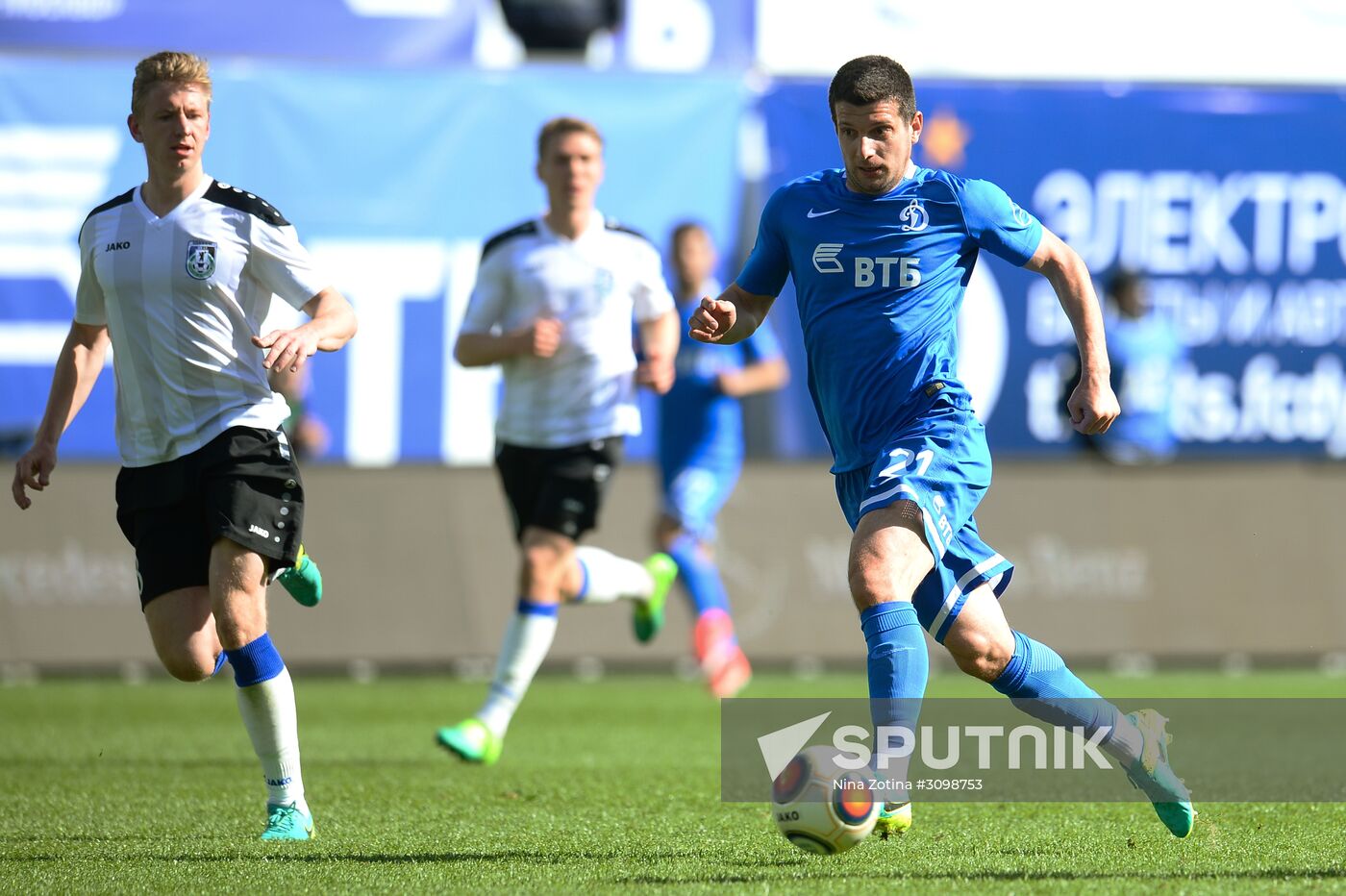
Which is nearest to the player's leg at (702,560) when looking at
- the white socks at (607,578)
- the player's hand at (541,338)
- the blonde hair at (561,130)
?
the white socks at (607,578)

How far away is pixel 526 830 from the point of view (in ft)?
19.8

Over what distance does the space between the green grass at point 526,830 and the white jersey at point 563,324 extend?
143cm

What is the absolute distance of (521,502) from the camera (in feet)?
26.8

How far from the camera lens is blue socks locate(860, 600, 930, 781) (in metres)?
5.02

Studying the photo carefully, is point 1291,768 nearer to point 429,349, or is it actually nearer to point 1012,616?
point 1012,616

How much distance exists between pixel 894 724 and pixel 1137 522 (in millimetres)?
8875

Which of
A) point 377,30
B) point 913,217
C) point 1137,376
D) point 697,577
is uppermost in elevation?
point 377,30

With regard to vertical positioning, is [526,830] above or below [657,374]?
below

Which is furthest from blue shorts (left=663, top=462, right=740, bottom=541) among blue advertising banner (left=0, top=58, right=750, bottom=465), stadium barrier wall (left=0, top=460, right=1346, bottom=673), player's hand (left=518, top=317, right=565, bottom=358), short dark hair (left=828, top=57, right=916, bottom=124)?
short dark hair (left=828, top=57, right=916, bottom=124)

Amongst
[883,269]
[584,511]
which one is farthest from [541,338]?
[883,269]

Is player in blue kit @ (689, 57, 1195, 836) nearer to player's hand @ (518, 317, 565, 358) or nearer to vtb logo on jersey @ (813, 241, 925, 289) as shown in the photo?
vtb logo on jersey @ (813, 241, 925, 289)

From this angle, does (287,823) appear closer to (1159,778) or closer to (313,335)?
(313,335)

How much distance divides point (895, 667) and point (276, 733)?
1.96 meters

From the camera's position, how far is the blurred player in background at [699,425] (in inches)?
420
